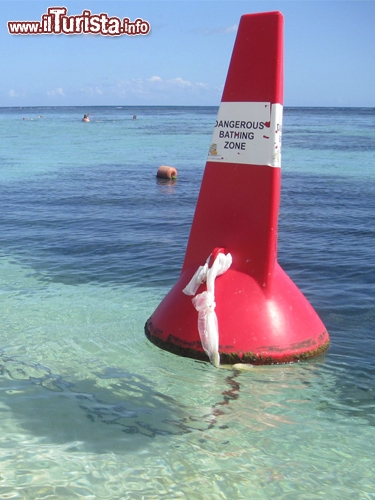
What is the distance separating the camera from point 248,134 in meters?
4.59

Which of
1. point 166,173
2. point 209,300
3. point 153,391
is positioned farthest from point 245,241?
point 166,173

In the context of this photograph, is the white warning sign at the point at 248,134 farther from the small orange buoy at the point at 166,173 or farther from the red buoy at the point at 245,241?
the small orange buoy at the point at 166,173

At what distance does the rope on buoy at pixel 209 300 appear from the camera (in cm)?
448

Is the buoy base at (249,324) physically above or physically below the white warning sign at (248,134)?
below

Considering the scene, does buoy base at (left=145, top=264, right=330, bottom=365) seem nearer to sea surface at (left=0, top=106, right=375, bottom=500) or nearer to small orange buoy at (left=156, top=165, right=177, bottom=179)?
sea surface at (left=0, top=106, right=375, bottom=500)

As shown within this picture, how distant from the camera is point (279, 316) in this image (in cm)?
460

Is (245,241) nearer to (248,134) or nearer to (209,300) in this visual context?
(209,300)

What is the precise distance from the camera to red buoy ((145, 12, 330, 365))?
14.8ft

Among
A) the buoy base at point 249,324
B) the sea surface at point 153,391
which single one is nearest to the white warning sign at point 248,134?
the buoy base at point 249,324

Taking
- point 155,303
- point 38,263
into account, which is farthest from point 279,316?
point 38,263

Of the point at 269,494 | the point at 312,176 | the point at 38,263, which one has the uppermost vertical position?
the point at 312,176

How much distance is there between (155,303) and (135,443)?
2.90m

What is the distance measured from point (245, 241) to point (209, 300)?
1.74ft

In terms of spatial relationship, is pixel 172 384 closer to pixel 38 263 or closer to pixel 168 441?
pixel 168 441
